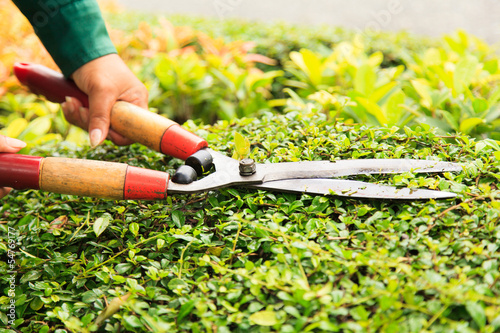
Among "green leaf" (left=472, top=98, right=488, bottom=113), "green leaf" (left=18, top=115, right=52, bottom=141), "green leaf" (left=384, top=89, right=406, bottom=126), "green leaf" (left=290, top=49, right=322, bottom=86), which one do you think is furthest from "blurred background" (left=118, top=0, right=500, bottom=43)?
"green leaf" (left=18, top=115, right=52, bottom=141)

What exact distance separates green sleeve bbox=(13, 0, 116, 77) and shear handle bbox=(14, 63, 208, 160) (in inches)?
3.8

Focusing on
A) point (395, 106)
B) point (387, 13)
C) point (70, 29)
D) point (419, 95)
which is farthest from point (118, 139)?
point (387, 13)

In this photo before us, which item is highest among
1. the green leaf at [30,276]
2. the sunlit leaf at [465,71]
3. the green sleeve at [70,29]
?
the green sleeve at [70,29]

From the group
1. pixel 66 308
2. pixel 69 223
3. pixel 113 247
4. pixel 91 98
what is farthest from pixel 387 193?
pixel 91 98

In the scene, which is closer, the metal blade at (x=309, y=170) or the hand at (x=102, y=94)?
the metal blade at (x=309, y=170)

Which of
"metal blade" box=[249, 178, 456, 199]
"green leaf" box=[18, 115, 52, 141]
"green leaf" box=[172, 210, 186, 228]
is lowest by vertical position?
"green leaf" box=[18, 115, 52, 141]

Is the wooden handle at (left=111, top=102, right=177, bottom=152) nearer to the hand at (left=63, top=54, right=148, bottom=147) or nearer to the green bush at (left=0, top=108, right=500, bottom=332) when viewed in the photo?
the hand at (left=63, top=54, right=148, bottom=147)

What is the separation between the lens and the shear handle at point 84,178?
55.4 inches

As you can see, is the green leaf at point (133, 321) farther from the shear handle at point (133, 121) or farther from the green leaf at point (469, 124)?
the green leaf at point (469, 124)

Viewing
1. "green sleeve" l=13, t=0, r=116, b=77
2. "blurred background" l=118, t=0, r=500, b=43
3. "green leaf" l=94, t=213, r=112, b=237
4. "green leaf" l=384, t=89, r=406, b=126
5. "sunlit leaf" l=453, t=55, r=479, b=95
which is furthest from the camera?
"blurred background" l=118, t=0, r=500, b=43

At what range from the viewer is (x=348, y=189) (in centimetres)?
136

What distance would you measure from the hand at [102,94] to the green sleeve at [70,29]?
0.17ft

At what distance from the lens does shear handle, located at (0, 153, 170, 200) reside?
1.41 metres

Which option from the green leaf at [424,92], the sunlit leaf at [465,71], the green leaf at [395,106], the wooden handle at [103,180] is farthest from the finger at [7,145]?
the sunlit leaf at [465,71]
